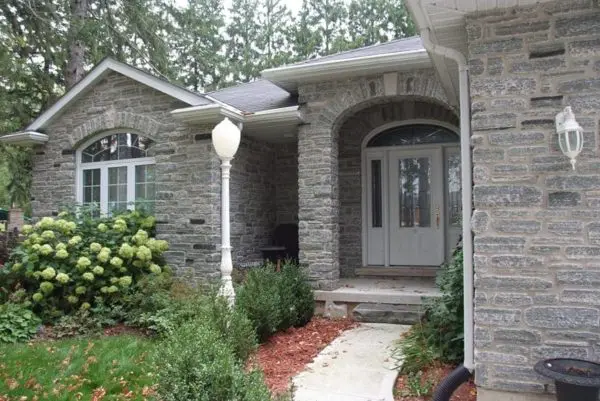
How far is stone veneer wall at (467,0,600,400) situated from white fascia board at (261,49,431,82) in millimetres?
2566

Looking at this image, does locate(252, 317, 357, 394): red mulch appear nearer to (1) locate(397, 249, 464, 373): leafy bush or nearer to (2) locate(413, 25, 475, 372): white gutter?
(1) locate(397, 249, 464, 373): leafy bush

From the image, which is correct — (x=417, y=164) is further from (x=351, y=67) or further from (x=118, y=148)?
(x=118, y=148)

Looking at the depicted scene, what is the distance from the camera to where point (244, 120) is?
7215mm

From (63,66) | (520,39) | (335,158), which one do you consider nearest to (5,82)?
(63,66)

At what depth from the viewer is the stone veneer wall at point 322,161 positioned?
21.8 feet

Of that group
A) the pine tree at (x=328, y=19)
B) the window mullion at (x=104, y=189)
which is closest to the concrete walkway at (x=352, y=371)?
the window mullion at (x=104, y=189)

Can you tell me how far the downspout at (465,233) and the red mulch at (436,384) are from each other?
12.3 inches

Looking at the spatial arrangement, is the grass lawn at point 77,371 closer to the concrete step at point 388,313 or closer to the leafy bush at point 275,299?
the leafy bush at point 275,299

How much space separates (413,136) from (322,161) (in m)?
2.17

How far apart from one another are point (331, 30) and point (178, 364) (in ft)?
74.9

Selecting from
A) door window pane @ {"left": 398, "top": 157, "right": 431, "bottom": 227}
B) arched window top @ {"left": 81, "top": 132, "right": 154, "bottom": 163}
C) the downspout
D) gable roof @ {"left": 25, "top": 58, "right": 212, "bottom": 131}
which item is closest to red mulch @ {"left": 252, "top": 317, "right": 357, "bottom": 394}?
the downspout

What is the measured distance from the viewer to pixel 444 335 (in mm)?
4465

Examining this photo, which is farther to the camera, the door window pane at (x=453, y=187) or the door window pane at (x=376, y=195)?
the door window pane at (x=376, y=195)

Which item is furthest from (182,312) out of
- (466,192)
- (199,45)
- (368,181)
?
(199,45)
